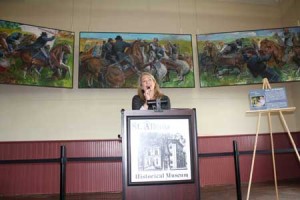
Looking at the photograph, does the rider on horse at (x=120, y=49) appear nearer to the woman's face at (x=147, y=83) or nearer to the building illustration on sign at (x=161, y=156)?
the woman's face at (x=147, y=83)

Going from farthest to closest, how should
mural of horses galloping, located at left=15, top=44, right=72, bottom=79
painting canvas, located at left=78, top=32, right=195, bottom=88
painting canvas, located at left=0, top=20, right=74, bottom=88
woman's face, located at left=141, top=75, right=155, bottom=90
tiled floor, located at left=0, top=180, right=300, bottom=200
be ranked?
1. painting canvas, located at left=78, top=32, right=195, bottom=88
2. mural of horses galloping, located at left=15, top=44, right=72, bottom=79
3. painting canvas, located at left=0, top=20, right=74, bottom=88
4. tiled floor, located at left=0, top=180, right=300, bottom=200
5. woman's face, located at left=141, top=75, right=155, bottom=90

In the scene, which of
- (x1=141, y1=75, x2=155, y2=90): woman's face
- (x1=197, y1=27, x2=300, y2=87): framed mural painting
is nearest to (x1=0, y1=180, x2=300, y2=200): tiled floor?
(x1=197, y1=27, x2=300, y2=87): framed mural painting

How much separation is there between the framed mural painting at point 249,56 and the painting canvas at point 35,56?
270cm

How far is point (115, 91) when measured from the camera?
18.4 ft

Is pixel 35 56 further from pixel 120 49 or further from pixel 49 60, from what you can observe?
pixel 120 49

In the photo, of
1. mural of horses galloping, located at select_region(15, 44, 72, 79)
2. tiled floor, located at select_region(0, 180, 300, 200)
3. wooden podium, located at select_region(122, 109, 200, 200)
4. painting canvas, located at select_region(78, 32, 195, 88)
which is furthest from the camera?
painting canvas, located at select_region(78, 32, 195, 88)

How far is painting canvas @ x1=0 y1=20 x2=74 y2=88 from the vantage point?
184 inches

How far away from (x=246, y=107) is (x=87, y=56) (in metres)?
3.67

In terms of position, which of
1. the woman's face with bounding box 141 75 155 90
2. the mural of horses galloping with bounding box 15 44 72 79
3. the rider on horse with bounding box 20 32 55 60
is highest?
the rider on horse with bounding box 20 32 55 60

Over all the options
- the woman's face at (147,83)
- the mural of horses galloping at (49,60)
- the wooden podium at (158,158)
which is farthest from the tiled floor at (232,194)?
the wooden podium at (158,158)

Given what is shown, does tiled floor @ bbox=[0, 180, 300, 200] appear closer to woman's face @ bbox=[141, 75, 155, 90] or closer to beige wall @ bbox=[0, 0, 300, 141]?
beige wall @ bbox=[0, 0, 300, 141]

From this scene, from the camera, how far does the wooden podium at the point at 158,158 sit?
1.35 meters

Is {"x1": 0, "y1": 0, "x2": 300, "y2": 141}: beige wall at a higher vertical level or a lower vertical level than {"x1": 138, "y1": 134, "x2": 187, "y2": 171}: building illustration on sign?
higher

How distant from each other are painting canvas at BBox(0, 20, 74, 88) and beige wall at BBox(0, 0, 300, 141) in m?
0.40
